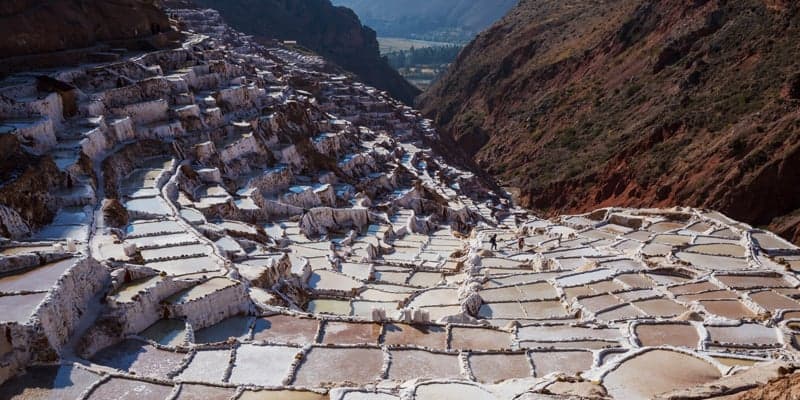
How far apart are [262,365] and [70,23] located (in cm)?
1978

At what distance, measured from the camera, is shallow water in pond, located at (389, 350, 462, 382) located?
32.2 feet

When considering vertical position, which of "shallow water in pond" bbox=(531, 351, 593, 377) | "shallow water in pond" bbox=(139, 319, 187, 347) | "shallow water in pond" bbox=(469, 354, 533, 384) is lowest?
"shallow water in pond" bbox=(139, 319, 187, 347)

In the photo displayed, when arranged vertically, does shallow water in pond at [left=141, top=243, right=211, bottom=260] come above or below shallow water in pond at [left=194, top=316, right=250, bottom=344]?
above

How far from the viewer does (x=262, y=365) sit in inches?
392

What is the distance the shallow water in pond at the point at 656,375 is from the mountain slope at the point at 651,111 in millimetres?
17967

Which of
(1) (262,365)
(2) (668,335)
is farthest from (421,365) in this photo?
(2) (668,335)

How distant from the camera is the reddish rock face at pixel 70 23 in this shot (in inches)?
867

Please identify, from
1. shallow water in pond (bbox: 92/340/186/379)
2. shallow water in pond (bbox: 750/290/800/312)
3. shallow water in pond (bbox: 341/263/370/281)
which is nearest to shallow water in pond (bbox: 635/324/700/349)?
shallow water in pond (bbox: 750/290/800/312)

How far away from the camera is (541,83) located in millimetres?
54250

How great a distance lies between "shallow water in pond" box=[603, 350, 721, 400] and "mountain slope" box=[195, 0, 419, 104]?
66.8m

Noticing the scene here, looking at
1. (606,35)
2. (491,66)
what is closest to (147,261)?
(606,35)

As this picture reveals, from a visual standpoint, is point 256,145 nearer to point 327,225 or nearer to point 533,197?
point 327,225

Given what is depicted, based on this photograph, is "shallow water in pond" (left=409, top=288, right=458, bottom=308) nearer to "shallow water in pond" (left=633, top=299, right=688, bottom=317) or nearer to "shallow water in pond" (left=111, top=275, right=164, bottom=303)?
"shallow water in pond" (left=633, top=299, right=688, bottom=317)

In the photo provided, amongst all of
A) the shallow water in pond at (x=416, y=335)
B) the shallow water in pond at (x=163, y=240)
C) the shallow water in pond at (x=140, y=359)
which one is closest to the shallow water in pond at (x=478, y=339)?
the shallow water in pond at (x=416, y=335)
